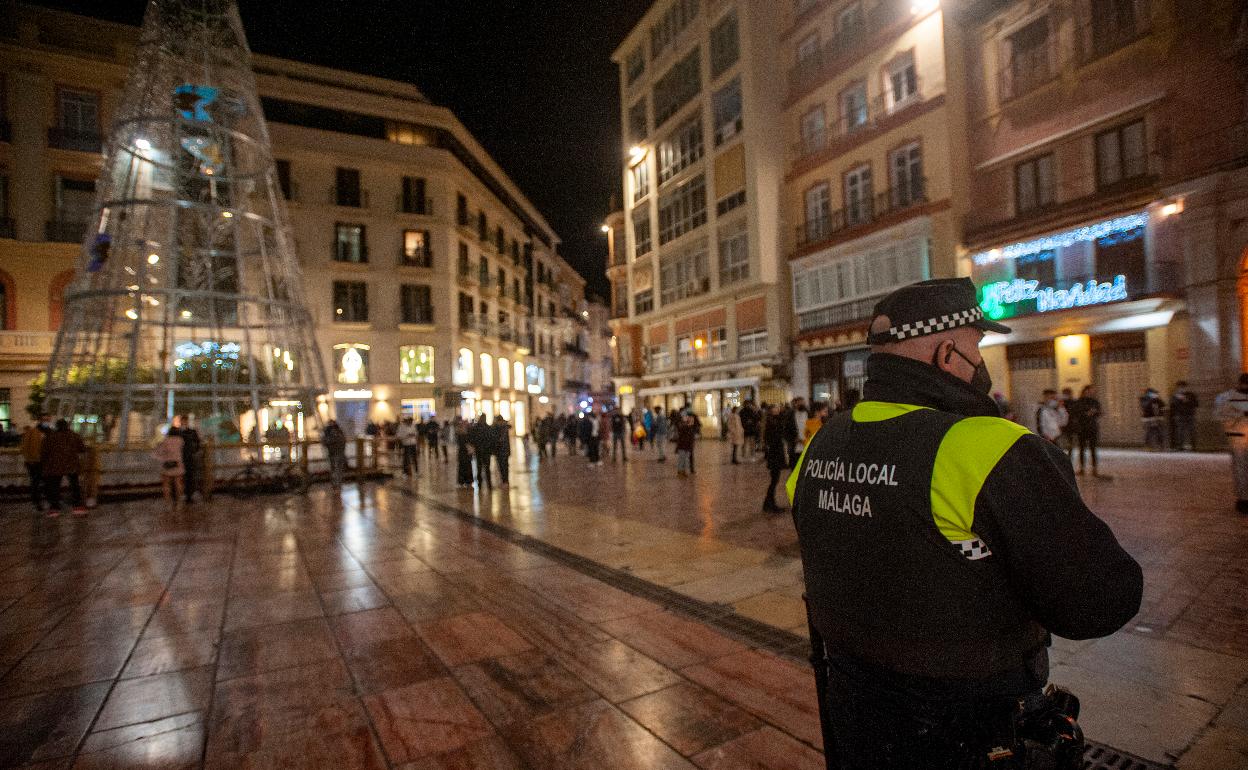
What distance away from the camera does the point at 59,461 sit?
9844mm

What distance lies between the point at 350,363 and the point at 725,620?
1140 inches

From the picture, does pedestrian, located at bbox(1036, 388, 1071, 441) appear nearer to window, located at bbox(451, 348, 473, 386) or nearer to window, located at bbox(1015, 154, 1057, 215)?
window, located at bbox(1015, 154, 1057, 215)

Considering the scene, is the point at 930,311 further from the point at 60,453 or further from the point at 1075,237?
the point at 1075,237

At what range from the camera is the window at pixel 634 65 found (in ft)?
106

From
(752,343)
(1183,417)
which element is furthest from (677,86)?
(1183,417)

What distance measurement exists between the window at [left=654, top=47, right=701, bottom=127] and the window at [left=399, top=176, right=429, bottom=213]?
12318 millimetres

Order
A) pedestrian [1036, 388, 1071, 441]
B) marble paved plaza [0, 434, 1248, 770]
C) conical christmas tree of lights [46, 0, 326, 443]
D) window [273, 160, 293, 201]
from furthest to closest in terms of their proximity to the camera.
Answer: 1. window [273, 160, 293, 201]
2. conical christmas tree of lights [46, 0, 326, 443]
3. pedestrian [1036, 388, 1071, 441]
4. marble paved plaza [0, 434, 1248, 770]

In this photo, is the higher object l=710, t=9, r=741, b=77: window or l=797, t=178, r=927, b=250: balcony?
l=710, t=9, r=741, b=77: window

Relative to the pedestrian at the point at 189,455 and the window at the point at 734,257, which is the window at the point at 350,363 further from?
the pedestrian at the point at 189,455

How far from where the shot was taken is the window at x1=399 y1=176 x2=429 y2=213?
31.5 m

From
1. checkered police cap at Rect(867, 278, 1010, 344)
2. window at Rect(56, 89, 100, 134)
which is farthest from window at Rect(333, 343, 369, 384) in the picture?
checkered police cap at Rect(867, 278, 1010, 344)

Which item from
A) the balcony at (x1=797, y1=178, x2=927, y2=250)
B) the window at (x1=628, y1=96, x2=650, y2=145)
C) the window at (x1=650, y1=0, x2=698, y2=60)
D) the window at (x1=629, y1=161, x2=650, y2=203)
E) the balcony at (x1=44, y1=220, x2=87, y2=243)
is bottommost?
the balcony at (x1=797, y1=178, x2=927, y2=250)

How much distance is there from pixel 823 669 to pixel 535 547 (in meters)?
5.55

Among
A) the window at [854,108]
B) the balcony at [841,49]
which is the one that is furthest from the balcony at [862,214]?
the balcony at [841,49]
